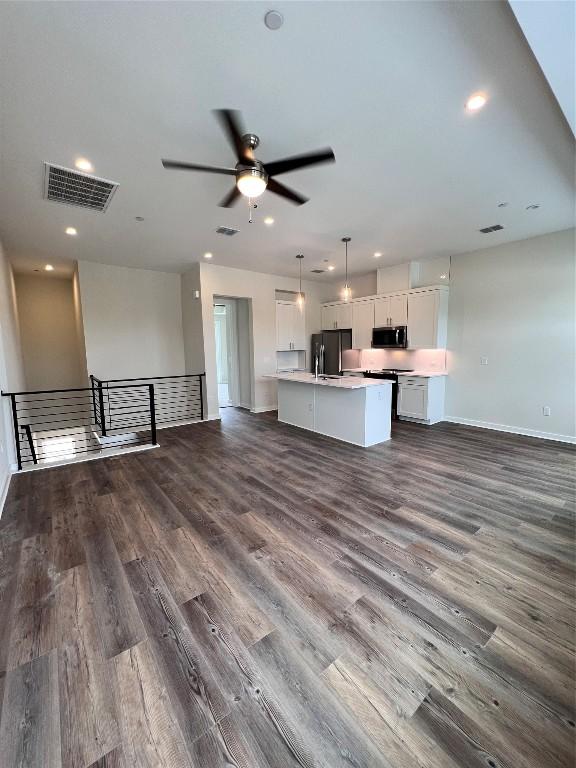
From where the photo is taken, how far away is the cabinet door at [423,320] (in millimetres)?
5742

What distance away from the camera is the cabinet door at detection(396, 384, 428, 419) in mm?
5758

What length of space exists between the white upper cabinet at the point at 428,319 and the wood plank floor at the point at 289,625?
3.14m

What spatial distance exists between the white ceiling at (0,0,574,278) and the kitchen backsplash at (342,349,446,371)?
274cm

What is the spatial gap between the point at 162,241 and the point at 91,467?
11.2 ft

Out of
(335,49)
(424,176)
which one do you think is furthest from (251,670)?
(424,176)

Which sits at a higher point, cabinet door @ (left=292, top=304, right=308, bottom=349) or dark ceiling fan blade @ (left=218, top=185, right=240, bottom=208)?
dark ceiling fan blade @ (left=218, top=185, right=240, bottom=208)

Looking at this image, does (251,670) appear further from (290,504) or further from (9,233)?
(9,233)

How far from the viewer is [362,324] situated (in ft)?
22.9

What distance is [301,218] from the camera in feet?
12.9

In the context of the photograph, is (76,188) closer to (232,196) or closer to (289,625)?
(232,196)

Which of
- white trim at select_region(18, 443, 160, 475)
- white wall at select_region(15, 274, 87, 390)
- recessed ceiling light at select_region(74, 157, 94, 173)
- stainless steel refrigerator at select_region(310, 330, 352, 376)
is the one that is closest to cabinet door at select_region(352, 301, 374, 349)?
stainless steel refrigerator at select_region(310, 330, 352, 376)

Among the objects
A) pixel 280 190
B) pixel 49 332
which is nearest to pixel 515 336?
pixel 280 190

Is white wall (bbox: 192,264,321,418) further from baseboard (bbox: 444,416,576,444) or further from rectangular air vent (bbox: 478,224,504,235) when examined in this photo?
rectangular air vent (bbox: 478,224,504,235)

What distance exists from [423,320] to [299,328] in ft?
9.52
